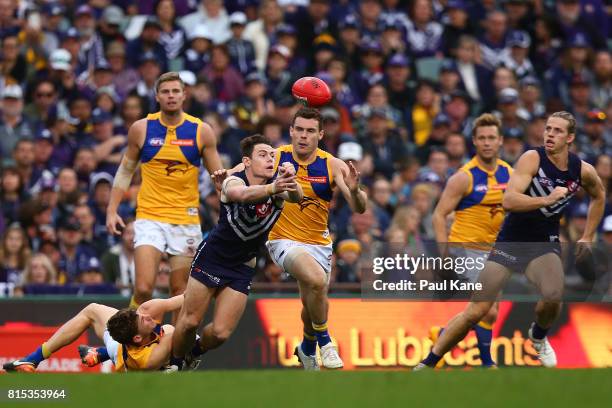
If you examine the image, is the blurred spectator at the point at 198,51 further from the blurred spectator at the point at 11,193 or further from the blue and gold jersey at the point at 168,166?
the blue and gold jersey at the point at 168,166

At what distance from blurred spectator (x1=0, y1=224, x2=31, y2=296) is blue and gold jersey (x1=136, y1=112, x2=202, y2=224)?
3.58 metres

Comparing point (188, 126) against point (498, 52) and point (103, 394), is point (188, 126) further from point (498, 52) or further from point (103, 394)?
point (498, 52)

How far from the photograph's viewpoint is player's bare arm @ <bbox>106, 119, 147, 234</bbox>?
47.0ft

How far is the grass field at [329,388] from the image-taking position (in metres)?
9.92

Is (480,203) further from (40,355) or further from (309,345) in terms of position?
(40,355)

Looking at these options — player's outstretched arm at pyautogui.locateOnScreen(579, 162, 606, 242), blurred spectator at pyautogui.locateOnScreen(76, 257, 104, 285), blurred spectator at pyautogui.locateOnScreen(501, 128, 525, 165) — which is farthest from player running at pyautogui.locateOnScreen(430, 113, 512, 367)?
blurred spectator at pyautogui.locateOnScreen(501, 128, 525, 165)

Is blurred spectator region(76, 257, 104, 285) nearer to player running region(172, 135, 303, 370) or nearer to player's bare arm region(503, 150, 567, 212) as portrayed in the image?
player running region(172, 135, 303, 370)

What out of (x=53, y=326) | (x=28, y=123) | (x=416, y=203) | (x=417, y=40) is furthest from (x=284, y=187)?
(x=417, y=40)

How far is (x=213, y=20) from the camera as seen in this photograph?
21.8 m

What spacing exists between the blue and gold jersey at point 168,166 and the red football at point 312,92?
44.4 inches

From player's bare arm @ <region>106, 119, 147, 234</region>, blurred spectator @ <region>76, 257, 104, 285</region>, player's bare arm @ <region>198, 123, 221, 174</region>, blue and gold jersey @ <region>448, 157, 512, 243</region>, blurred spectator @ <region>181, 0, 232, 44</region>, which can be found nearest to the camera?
player's bare arm @ <region>106, 119, 147, 234</region>

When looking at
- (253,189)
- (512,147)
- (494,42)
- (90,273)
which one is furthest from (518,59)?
(253,189)

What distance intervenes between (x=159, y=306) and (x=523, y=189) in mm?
3708

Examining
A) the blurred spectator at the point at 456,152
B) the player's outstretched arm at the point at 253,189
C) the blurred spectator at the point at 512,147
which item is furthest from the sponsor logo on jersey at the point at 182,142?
the blurred spectator at the point at 512,147
